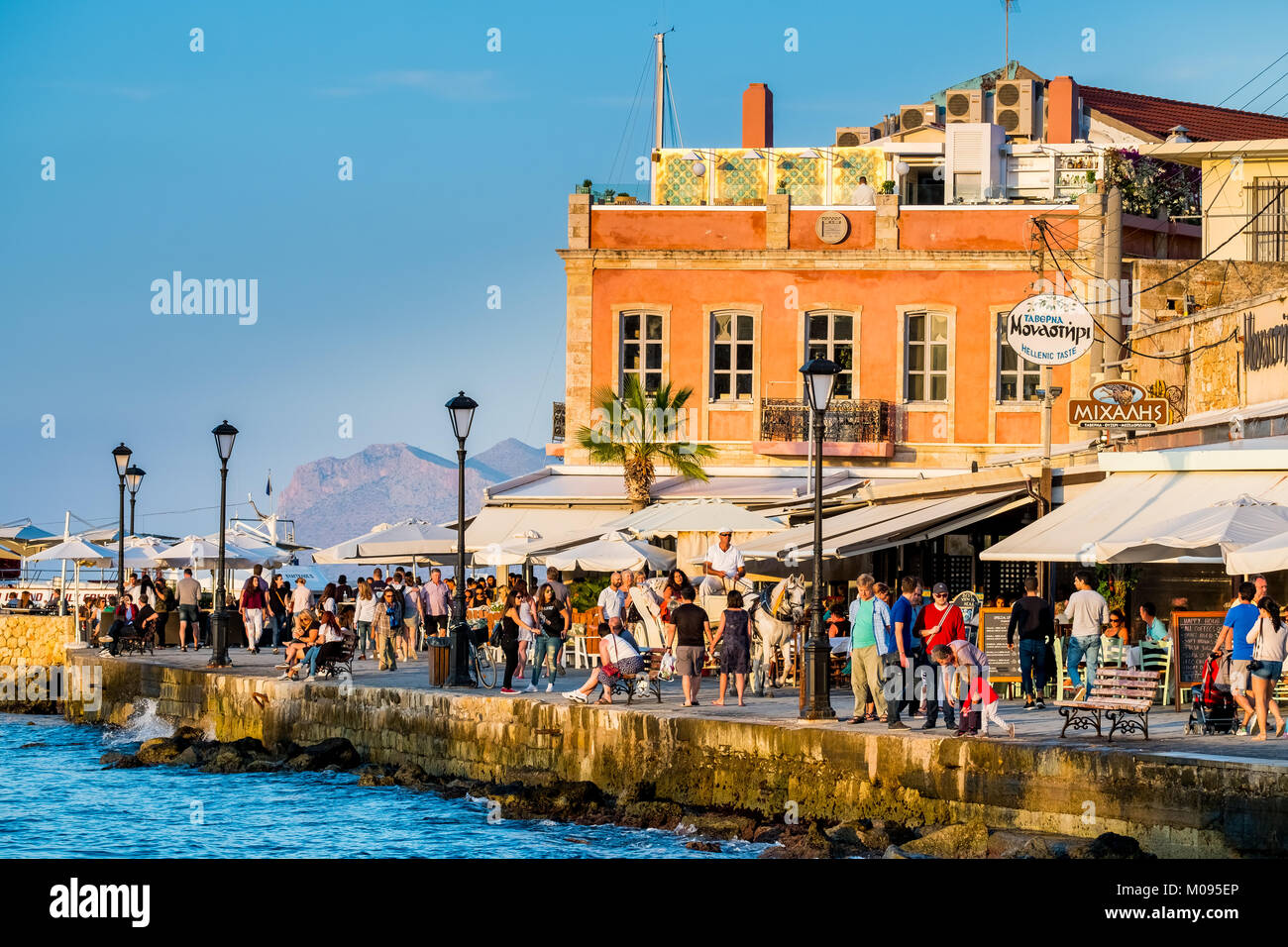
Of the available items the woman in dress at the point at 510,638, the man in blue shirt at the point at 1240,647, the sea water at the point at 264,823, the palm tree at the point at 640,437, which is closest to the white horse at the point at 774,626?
the woman in dress at the point at 510,638

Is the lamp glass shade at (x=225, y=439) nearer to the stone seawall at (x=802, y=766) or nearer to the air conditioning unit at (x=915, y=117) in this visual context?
the stone seawall at (x=802, y=766)

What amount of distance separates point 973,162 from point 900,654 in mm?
22006

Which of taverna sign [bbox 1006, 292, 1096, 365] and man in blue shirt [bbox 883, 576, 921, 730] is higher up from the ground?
taverna sign [bbox 1006, 292, 1096, 365]

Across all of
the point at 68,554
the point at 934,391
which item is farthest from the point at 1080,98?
the point at 68,554

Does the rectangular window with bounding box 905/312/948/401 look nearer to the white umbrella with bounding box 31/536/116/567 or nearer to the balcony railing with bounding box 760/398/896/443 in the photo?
the balcony railing with bounding box 760/398/896/443

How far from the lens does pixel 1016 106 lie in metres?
44.5

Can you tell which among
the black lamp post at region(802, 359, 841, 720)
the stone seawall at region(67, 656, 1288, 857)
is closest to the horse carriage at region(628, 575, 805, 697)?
the stone seawall at region(67, 656, 1288, 857)

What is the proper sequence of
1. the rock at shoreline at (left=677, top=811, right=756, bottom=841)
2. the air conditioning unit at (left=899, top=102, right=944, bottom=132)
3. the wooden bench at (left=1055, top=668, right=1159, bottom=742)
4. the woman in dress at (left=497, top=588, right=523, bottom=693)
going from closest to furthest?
the wooden bench at (left=1055, top=668, right=1159, bottom=742), the rock at shoreline at (left=677, top=811, right=756, bottom=841), the woman in dress at (left=497, top=588, right=523, bottom=693), the air conditioning unit at (left=899, top=102, right=944, bottom=132)

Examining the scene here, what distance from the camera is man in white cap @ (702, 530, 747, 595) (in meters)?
23.5

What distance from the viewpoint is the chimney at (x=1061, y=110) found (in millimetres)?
43500

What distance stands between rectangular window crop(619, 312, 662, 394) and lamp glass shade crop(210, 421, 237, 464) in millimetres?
9856

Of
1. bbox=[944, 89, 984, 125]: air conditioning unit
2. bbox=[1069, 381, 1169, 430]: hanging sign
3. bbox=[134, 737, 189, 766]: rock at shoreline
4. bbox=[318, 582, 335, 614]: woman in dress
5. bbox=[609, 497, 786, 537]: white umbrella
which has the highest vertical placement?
bbox=[944, 89, 984, 125]: air conditioning unit
